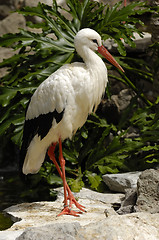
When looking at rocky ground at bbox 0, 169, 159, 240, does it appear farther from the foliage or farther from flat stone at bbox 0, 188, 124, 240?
the foliage

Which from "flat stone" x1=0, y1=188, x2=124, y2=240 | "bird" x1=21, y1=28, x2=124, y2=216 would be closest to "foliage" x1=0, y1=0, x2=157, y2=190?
"flat stone" x1=0, y1=188, x2=124, y2=240

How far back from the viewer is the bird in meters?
4.05

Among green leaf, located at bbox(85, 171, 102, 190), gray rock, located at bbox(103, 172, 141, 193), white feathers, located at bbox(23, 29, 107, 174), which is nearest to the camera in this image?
white feathers, located at bbox(23, 29, 107, 174)

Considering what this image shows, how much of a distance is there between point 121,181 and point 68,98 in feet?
4.89

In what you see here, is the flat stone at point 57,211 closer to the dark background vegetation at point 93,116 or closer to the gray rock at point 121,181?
the gray rock at point 121,181

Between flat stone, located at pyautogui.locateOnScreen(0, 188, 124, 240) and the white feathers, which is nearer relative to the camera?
flat stone, located at pyautogui.locateOnScreen(0, 188, 124, 240)

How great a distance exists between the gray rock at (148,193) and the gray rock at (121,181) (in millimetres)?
868

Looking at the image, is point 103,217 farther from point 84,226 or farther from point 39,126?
point 39,126

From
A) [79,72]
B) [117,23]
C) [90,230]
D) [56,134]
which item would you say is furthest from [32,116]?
[117,23]

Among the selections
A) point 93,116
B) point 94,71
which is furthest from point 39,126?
point 93,116

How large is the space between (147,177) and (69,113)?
1.00 m

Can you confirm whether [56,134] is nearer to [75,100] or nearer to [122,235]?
[75,100]

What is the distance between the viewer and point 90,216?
4062mm

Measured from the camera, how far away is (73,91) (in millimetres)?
4039
